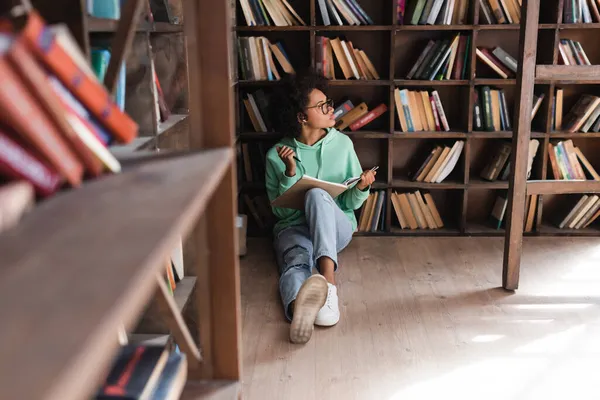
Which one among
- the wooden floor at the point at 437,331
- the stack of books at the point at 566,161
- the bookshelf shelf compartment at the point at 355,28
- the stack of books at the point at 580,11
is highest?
the stack of books at the point at 580,11

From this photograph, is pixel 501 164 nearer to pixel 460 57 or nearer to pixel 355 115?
pixel 460 57

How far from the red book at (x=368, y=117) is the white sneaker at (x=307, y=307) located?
56.4 inches

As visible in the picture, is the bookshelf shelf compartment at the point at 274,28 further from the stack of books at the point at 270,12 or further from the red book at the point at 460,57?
the red book at the point at 460,57

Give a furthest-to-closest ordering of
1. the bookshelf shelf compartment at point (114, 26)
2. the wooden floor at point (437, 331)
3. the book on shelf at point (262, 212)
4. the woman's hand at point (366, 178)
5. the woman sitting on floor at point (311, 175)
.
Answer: the book on shelf at point (262, 212) < the woman's hand at point (366, 178) < the woman sitting on floor at point (311, 175) < the wooden floor at point (437, 331) < the bookshelf shelf compartment at point (114, 26)

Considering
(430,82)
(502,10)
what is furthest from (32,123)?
(502,10)

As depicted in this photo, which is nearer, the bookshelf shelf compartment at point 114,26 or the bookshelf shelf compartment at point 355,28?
the bookshelf shelf compartment at point 114,26

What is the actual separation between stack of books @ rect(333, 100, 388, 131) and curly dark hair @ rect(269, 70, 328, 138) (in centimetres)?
32

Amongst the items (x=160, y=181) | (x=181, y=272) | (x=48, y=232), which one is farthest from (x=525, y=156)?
(x=48, y=232)

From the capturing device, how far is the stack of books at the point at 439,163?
146 inches

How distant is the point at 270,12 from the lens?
357 cm

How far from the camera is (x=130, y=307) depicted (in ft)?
1.62

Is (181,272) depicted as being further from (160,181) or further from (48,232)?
(48,232)

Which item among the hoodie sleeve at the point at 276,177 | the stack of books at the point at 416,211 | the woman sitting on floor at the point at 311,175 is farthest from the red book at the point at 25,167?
the stack of books at the point at 416,211

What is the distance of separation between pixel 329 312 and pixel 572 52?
216cm
